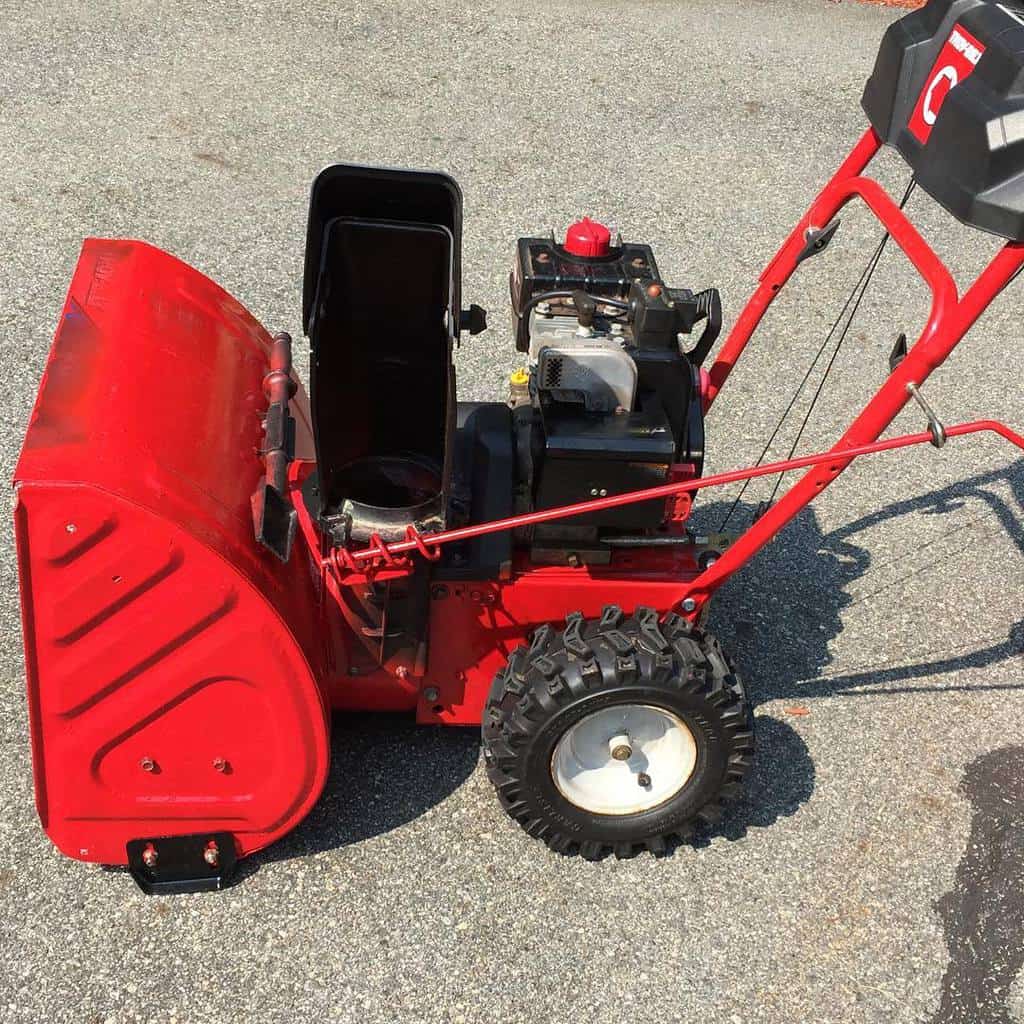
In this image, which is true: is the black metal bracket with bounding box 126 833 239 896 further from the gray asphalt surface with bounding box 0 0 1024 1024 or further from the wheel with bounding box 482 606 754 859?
the wheel with bounding box 482 606 754 859

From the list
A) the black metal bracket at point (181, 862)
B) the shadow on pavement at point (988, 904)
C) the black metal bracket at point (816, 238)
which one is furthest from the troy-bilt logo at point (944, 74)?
the black metal bracket at point (181, 862)

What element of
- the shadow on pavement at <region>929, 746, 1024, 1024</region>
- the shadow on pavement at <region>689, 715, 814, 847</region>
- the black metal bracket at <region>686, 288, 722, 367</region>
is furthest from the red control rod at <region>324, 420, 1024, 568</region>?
the shadow on pavement at <region>929, 746, 1024, 1024</region>

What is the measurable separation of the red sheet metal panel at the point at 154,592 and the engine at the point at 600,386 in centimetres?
68

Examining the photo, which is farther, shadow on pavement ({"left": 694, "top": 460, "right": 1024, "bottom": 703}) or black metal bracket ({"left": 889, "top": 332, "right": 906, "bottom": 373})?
shadow on pavement ({"left": 694, "top": 460, "right": 1024, "bottom": 703})

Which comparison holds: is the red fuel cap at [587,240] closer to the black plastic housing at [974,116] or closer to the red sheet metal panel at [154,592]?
the black plastic housing at [974,116]

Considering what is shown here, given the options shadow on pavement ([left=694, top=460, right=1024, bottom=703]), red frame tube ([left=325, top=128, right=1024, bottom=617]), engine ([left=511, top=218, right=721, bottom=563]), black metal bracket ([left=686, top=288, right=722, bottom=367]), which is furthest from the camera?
shadow on pavement ([left=694, top=460, right=1024, bottom=703])

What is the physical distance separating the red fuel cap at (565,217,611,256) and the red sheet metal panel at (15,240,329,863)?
926 mm

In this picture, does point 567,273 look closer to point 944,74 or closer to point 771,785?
point 944,74

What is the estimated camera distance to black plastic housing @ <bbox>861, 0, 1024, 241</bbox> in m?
2.07

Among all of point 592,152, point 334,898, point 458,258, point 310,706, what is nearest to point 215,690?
point 310,706

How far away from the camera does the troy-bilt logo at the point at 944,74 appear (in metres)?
2.26

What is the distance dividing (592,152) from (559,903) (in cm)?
521

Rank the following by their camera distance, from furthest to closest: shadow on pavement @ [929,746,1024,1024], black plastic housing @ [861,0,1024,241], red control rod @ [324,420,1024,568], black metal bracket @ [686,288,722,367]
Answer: black metal bracket @ [686,288,722,367] < shadow on pavement @ [929,746,1024,1024] < red control rod @ [324,420,1024,568] < black plastic housing @ [861,0,1024,241]

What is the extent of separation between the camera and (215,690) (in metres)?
2.46
